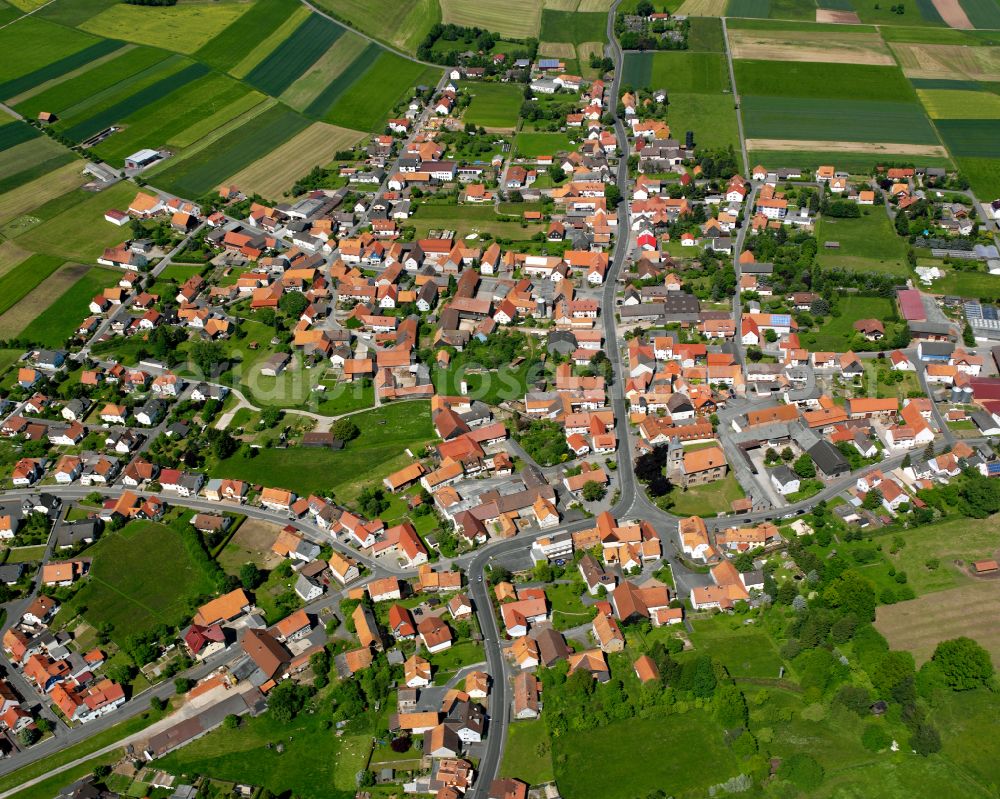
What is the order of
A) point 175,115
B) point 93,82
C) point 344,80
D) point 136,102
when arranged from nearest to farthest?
1. point 175,115
2. point 136,102
3. point 93,82
4. point 344,80

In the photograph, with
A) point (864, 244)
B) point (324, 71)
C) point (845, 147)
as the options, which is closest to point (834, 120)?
point (845, 147)

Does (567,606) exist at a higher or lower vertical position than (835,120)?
lower

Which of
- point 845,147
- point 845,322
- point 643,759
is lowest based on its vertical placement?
point 643,759

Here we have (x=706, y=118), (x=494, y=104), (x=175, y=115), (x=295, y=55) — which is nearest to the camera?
(x=706, y=118)

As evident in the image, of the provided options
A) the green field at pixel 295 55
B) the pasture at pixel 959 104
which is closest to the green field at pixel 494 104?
the green field at pixel 295 55

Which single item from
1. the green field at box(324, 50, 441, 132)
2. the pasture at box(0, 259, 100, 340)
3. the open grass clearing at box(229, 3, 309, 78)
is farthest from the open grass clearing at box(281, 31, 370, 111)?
the pasture at box(0, 259, 100, 340)

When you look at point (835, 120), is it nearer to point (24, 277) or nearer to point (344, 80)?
point (344, 80)
